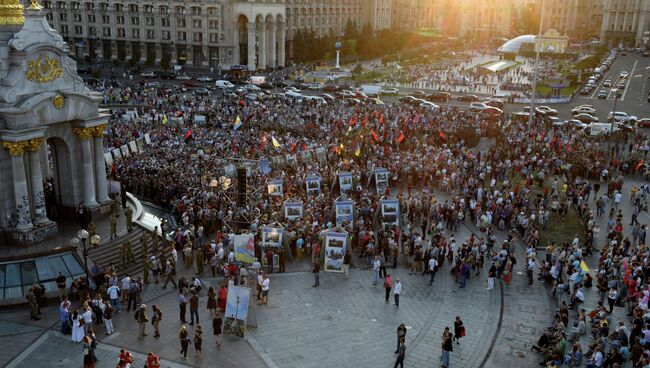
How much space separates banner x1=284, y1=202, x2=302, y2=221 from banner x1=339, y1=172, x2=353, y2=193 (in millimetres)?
5576

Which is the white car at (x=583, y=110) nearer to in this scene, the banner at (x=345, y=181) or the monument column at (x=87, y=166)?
the banner at (x=345, y=181)

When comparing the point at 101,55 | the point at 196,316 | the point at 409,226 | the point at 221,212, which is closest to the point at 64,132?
the point at 221,212

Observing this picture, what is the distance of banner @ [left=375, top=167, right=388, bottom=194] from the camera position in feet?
131

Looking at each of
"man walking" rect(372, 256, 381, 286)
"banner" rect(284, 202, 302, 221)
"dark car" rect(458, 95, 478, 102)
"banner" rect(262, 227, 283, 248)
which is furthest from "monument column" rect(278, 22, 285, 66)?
"man walking" rect(372, 256, 381, 286)

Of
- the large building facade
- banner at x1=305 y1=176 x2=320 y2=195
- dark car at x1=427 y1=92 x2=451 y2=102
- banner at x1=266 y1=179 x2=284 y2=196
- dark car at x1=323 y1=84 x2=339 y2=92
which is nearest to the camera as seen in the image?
banner at x1=266 y1=179 x2=284 y2=196

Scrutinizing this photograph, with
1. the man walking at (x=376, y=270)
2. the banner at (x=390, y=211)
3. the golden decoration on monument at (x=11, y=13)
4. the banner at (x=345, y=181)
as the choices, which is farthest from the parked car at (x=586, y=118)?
the golden decoration on monument at (x=11, y=13)

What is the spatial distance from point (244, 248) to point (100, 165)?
31.8 ft

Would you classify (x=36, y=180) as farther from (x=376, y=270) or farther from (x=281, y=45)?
(x=281, y=45)

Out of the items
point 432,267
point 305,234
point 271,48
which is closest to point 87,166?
point 305,234

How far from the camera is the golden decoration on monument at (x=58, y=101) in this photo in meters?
28.2

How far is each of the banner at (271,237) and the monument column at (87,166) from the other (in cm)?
938

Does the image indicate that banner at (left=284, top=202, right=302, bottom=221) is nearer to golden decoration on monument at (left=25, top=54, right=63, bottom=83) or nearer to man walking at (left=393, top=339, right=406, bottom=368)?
golden decoration on monument at (left=25, top=54, right=63, bottom=83)

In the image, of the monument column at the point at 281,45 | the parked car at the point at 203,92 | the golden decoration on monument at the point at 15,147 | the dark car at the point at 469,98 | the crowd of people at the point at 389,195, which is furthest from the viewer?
the monument column at the point at 281,45

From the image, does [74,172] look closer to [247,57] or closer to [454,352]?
[454,352]
